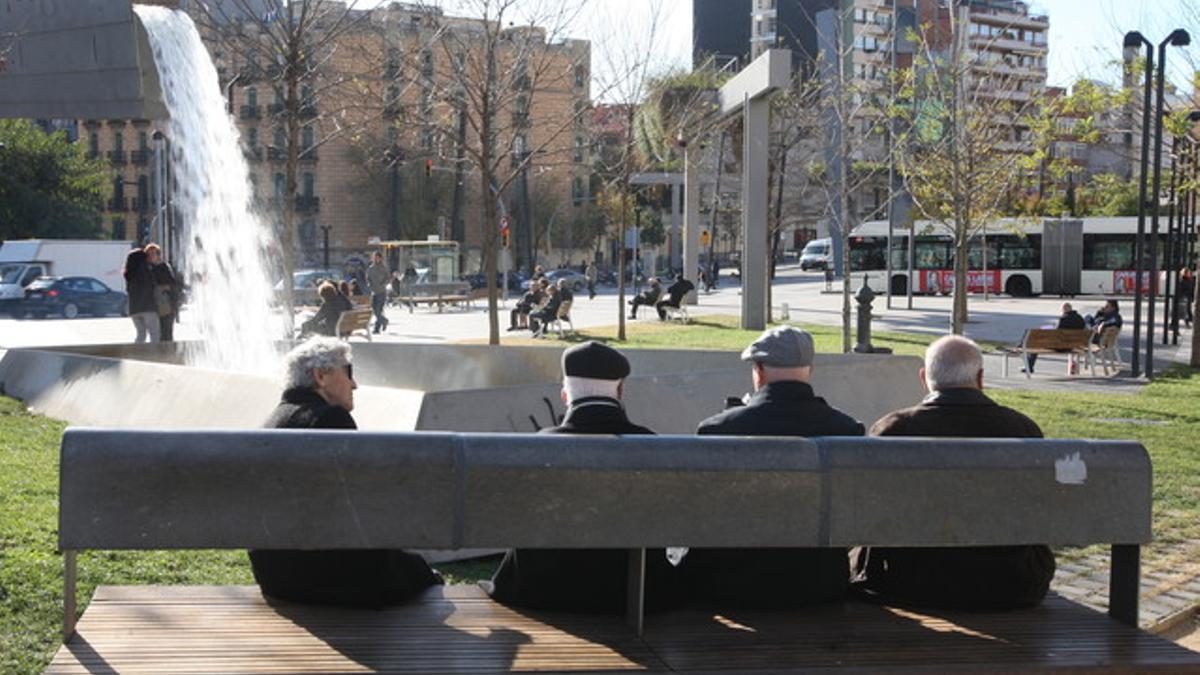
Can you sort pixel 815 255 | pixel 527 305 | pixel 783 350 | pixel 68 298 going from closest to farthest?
pixel 783 350 < pixel 527 305 < pixel 68 298 < pixel 815 255

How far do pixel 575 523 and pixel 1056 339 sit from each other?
2027 cm

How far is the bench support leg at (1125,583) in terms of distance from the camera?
188 inches

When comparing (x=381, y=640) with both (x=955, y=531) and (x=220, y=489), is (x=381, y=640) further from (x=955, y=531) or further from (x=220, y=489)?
(x=955, y=531)

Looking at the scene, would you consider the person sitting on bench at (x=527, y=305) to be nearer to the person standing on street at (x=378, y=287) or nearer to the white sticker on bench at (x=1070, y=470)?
the person standing on street at (x=378, y=287)

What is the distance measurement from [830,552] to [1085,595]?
107 inches

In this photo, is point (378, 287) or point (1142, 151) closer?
point (1142, 151)

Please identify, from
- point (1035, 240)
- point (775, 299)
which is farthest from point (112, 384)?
point (1035, 240)

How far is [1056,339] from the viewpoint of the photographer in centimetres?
2311

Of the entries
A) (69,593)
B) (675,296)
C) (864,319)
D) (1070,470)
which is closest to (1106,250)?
(675,296)

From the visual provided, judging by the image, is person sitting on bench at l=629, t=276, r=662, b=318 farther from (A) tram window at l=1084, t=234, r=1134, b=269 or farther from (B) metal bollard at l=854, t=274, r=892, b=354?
(A) tram window at l=1084, t=234, r=1134, b=269

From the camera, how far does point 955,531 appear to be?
4.52 metres

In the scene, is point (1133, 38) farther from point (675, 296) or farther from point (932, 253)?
point (932, 253)

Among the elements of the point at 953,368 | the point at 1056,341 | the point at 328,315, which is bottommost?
the point at 1056,341

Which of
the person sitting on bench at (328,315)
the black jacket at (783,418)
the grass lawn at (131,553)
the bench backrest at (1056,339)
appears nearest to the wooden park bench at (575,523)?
the black jacket at (783,418)
